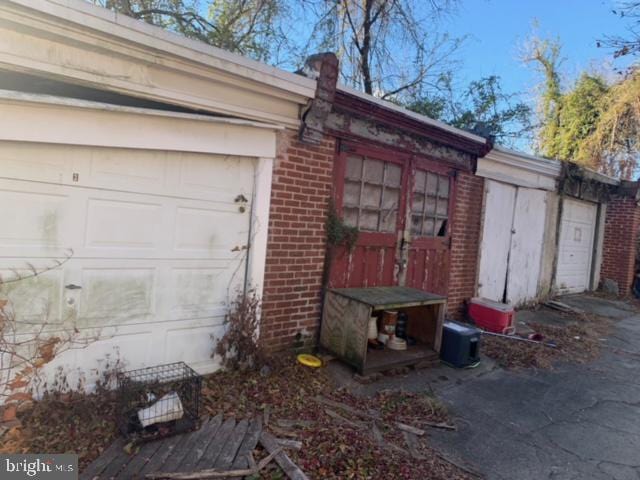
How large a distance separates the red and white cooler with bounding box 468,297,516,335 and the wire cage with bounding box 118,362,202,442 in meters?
4.85

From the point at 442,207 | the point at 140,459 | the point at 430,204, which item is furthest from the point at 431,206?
the point at 140,459

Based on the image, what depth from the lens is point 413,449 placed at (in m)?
3.20

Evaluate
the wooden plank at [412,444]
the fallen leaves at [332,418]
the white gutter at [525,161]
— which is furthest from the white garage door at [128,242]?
the white gutter at [525,161]

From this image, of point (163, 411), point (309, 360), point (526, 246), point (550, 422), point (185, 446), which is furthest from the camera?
point (526, 246)

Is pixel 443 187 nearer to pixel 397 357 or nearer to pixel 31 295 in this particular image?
pixel 397 357

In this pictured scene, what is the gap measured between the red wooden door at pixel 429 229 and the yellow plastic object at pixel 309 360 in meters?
1.93

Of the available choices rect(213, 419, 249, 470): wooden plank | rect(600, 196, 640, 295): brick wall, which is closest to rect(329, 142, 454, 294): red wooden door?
rect(213, 419, 249, 470): wooden plank

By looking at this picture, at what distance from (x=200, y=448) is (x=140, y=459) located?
1.28 feet

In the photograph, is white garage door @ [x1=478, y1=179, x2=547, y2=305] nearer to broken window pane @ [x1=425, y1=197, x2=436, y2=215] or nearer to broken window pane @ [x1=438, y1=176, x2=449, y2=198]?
broken window pane @ [x1=438, y1=176, x2=449, y2=198]

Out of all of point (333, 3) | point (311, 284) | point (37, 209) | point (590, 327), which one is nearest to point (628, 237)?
point (590, 327)

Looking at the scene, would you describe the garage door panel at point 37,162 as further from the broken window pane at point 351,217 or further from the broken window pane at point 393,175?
the broken window pane at point 393,175

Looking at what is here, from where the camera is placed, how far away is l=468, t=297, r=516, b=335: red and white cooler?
6402mm

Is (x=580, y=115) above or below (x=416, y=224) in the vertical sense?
above

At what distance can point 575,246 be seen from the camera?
1012 centimetres
